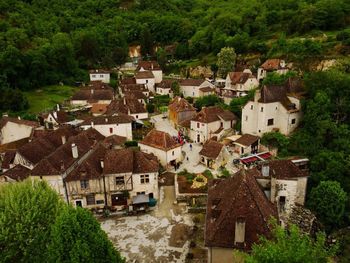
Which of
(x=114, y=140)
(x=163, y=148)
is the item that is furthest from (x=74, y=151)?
(x=163, y=148)

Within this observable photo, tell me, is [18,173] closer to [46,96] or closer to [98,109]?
[98,109]

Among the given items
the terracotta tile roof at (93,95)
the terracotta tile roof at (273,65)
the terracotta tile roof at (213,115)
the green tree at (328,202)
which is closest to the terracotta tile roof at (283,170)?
the green tree at (328,202)

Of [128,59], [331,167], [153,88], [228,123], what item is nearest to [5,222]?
[331,167]

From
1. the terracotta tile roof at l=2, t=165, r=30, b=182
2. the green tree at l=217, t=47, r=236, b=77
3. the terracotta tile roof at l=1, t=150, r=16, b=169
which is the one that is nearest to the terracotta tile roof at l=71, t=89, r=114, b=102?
the terracotta tile roof at l=1, t=150, r=16, b=169

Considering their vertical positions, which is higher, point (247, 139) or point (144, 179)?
point (247, 139)

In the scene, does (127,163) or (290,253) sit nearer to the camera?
(290,253)

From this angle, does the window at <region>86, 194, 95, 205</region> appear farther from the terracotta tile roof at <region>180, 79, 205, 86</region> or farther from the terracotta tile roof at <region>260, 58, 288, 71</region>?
the terracotta tile roof at <region>260, 58, 288, 71</region>
